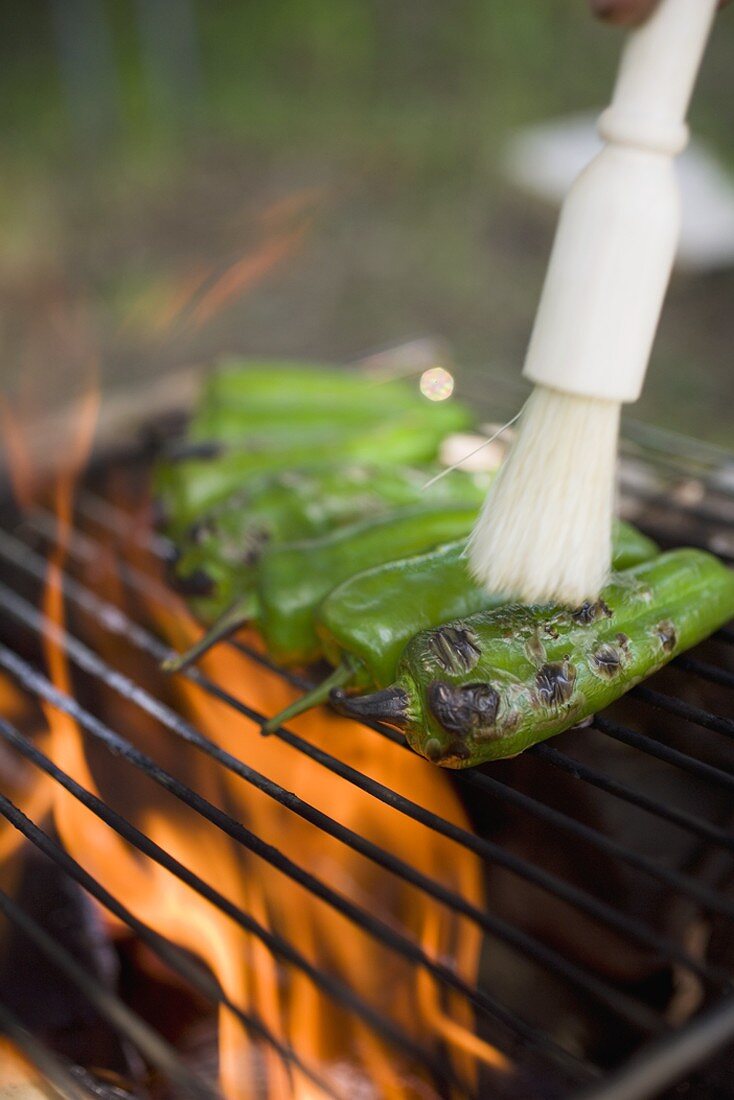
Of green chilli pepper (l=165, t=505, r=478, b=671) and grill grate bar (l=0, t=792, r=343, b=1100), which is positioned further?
green chilli pepper (l=165, t=505, r=478, b=671)

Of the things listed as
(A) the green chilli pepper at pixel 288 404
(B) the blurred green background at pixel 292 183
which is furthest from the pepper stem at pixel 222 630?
(B) the blurred green background at pixel 292 183

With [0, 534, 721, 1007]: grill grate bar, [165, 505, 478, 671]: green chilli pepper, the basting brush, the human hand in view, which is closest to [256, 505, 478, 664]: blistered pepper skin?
[165, 505, 478, 671]: green chilli pepper

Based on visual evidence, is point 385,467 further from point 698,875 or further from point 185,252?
point 185,252

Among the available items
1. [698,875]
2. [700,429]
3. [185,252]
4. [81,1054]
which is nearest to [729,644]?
[698,875]

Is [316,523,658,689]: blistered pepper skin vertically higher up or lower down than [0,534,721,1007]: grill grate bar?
higher up

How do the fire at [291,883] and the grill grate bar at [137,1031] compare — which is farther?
the fire at [291,883]

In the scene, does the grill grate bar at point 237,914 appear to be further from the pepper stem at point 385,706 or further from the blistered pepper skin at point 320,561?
the blistered pepper skin at point 320,561

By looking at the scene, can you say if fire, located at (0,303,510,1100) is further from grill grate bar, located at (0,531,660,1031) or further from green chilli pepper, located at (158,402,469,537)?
green chilli pepper, located at (158,402,469,537)
